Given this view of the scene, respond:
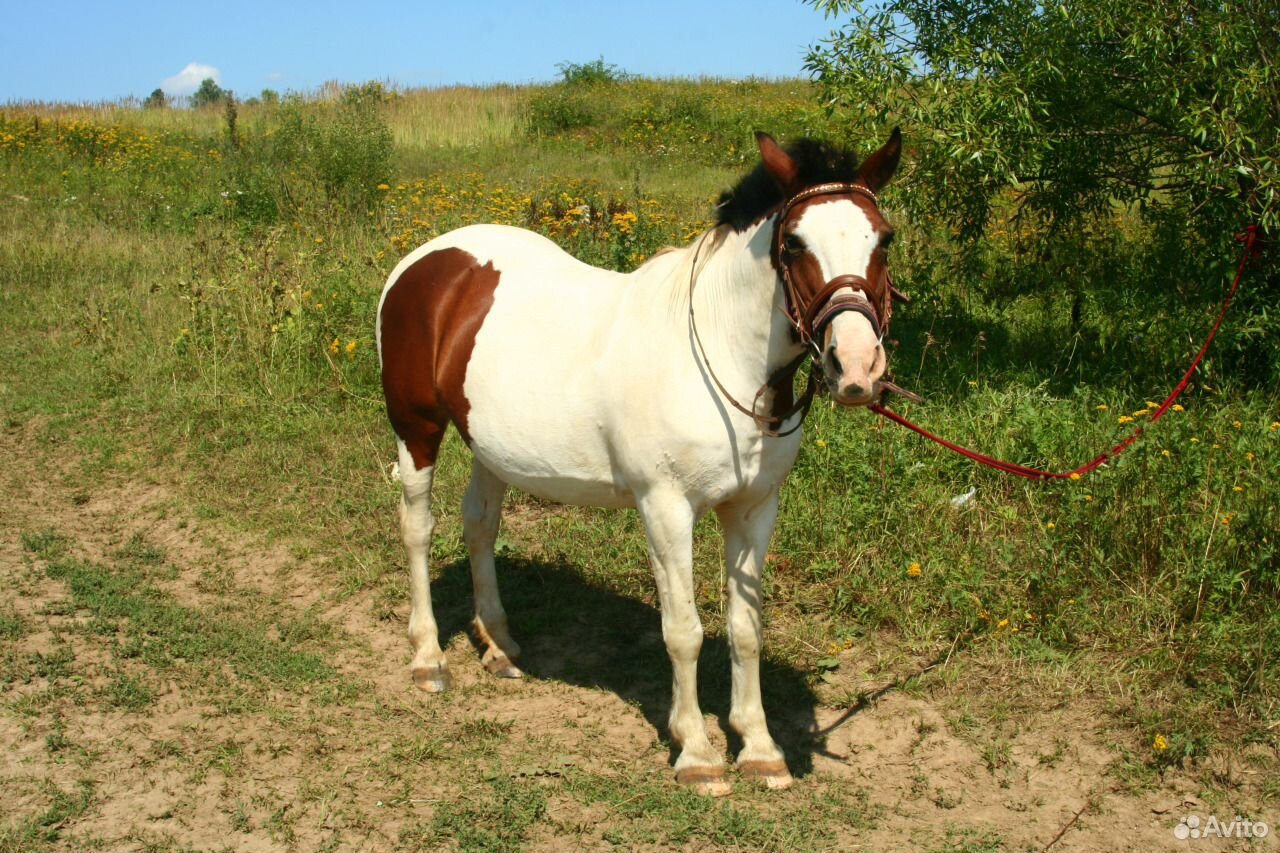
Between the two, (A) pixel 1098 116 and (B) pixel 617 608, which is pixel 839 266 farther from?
(A) pixel 1098 116

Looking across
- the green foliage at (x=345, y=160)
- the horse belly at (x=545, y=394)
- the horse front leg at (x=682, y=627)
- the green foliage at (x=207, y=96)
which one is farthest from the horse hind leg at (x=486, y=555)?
the green foliage at (x=207, y=96)

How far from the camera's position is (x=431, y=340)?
4.69 meters

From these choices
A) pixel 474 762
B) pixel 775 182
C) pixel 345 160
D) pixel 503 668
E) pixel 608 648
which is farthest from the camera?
pixel 345 160

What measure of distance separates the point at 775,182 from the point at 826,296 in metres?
0.55

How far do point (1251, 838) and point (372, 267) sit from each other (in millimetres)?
7567

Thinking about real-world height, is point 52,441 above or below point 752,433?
below

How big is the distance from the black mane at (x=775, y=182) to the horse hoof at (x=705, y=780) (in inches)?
77.7

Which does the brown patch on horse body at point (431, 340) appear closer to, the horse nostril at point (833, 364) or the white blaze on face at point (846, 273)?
the white blaze on face at point (846, 273)

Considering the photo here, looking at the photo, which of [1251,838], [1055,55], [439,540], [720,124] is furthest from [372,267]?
[720,124]

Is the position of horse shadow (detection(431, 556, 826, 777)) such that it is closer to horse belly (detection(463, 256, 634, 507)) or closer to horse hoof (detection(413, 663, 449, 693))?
horse hoof (detection(413, 663, 449, 693))

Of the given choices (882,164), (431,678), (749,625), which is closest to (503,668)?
(431,678)

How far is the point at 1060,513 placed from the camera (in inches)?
195

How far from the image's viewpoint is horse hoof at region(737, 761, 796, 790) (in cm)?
391

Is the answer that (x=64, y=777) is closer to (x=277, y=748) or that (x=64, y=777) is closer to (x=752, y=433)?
(x=277, y=748)
